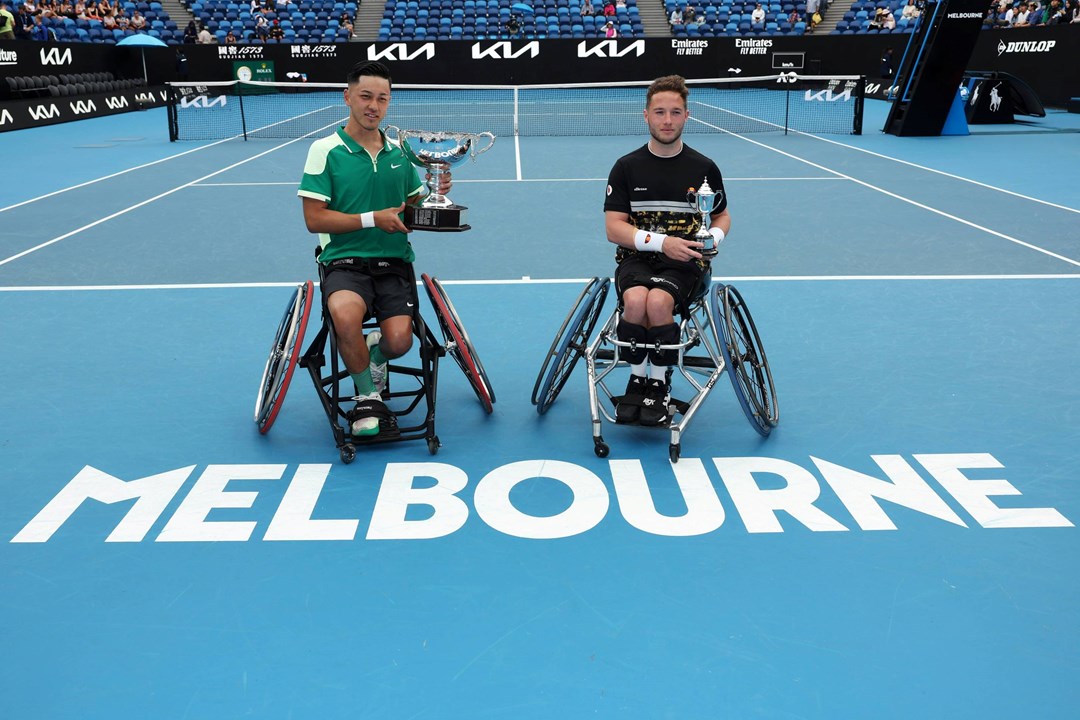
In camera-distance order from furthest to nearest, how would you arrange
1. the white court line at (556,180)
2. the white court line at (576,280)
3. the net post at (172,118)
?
1. the net post at (172,118)
2. the white court line at (556,180)
3. the white court line at (576,280)

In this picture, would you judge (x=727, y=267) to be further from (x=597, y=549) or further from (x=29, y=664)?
(x=29, y=664)

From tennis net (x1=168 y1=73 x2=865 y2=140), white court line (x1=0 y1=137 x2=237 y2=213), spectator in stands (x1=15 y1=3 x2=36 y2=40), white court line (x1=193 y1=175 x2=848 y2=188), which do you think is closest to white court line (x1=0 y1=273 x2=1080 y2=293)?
white court line (x1=0 y1=137 x2=237 y2=213)

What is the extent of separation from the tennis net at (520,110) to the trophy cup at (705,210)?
12953 millimetres

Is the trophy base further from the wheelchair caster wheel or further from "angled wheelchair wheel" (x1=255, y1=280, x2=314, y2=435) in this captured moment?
the wheelchair caster wheel

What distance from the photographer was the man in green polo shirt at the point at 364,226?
4312mm

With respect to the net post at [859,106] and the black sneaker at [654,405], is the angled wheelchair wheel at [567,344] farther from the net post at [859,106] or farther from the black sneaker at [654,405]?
the net post at [859,106]

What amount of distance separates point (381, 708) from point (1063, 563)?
2458 mm

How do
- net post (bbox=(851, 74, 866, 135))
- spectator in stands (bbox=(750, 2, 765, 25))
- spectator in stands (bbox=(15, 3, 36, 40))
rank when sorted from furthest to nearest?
1. spectator in stands (bbox=(750, 2, 765, 25))
2. spectator in stands (bbox=(15, 3, 36, 40))
3. net post (bbox=(851, 74, 866, 135))

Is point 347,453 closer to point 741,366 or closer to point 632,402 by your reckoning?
point 632,402

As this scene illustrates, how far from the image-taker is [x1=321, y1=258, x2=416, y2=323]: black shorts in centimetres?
443

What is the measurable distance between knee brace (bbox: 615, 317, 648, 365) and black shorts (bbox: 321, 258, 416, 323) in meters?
1.00

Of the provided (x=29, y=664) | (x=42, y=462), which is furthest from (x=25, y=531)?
(x=29, y=664)

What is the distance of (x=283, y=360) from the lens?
455cm

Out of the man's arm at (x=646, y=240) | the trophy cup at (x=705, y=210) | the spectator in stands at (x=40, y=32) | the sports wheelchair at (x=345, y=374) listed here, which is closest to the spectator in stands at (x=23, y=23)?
the spectator in stands at (x=40, y=32)
